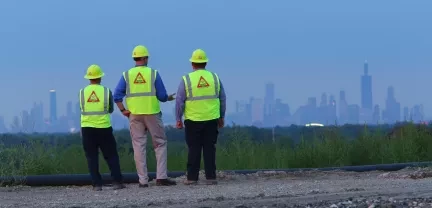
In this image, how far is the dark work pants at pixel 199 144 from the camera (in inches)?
627

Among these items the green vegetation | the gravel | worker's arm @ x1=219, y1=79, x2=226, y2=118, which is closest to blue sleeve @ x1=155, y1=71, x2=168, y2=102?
worker's arm @ x1=219, y1=79, x2=226, y2=118

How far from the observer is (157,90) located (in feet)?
51.8

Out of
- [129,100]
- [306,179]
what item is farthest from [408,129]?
[129,100]

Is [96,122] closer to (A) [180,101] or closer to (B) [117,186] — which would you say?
(B) [117,186]

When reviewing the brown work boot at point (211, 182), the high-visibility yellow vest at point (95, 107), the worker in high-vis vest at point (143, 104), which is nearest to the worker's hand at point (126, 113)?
the worker in high-vis vest at point (143, 104)

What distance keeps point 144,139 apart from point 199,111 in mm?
1002

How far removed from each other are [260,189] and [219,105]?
7.16 ft

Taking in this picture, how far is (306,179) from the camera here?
1734 centimetres

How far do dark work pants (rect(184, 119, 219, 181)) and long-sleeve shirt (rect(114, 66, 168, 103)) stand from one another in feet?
1.92

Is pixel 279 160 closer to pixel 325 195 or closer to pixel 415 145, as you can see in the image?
pixel 415 145

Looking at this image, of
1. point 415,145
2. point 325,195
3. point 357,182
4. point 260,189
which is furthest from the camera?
point 415,145

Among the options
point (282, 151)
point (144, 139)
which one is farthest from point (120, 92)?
point (282, 151)

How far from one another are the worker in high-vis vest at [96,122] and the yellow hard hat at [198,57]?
54.4 inches

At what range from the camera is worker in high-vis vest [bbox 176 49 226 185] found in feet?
52.1
